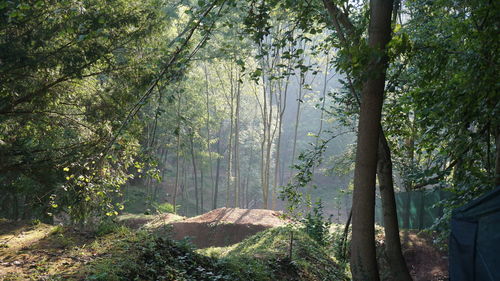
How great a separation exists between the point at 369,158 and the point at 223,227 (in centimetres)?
1317

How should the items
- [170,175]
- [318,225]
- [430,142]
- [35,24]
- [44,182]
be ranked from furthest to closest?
1. [170,175]
2. [318,225]
3. [44,182]
4. [35,24]
5. [430,142]

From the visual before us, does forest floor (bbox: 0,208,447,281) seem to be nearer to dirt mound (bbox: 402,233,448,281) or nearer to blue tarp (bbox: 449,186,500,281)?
blue tarp (bbox: 449,186,500,281)

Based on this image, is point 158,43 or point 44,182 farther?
point 44,182

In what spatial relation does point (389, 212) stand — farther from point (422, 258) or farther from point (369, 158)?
point (422, 258)

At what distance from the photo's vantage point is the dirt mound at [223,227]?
17047 millimetres

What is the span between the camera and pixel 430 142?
6.05m

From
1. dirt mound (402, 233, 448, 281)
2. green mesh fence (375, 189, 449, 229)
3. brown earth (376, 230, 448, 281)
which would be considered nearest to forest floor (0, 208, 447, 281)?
brown earth (376, 230, 448, 281)

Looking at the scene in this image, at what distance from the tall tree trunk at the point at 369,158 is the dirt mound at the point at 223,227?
1139 centimetres

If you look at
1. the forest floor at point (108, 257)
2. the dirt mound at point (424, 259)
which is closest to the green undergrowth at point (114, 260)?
the forest floor at point (108, 257)

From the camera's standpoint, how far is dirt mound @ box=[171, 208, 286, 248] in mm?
17047

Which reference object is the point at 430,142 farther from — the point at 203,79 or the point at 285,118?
the point at 285,118

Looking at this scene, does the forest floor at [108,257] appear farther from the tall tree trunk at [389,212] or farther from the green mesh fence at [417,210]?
the green mesh fence at [417,210]

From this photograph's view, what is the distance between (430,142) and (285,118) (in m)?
58.7

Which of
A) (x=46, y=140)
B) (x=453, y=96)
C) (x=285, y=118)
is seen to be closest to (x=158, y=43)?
(x=46, y=140)
